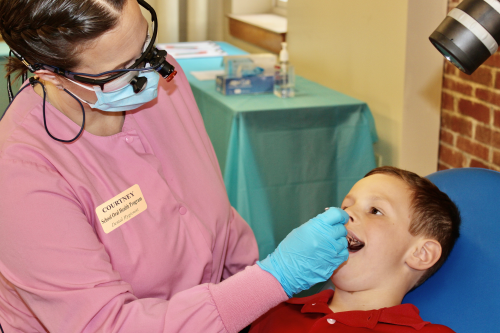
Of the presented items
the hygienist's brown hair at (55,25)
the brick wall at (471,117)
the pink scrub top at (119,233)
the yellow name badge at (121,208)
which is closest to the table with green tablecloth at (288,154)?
the brick wall at (471,117)

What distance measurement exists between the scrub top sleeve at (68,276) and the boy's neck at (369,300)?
0.38m

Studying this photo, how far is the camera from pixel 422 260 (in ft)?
3.98

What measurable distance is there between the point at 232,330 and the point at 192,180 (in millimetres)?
418

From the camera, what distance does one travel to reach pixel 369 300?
1.23 meters

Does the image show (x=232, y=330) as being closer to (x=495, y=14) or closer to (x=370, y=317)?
(x=370, y=317)

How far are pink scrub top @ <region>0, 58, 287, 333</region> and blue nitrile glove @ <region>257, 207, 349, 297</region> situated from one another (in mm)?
26

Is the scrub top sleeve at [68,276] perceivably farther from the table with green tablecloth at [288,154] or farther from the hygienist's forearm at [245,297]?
the table with green tablecloth at [288,154]

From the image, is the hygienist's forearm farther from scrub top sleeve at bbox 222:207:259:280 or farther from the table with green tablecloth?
the table with green tablecloth

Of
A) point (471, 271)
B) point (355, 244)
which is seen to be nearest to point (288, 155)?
point (355, 244)

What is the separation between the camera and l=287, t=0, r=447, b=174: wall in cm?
225

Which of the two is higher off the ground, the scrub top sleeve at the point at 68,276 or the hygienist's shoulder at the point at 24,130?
the hygienist's shoulder at the point at 24,130

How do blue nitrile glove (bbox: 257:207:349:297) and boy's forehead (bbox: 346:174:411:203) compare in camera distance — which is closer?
blue nitrile glove (bbox: 257:207:349:297)

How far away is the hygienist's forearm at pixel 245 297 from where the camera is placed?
922mm

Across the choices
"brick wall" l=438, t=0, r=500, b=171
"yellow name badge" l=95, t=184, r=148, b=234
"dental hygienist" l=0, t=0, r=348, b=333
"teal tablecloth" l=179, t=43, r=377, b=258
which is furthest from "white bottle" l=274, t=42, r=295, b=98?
"yellow name badge" l=95, t=184, r=148, b=234
